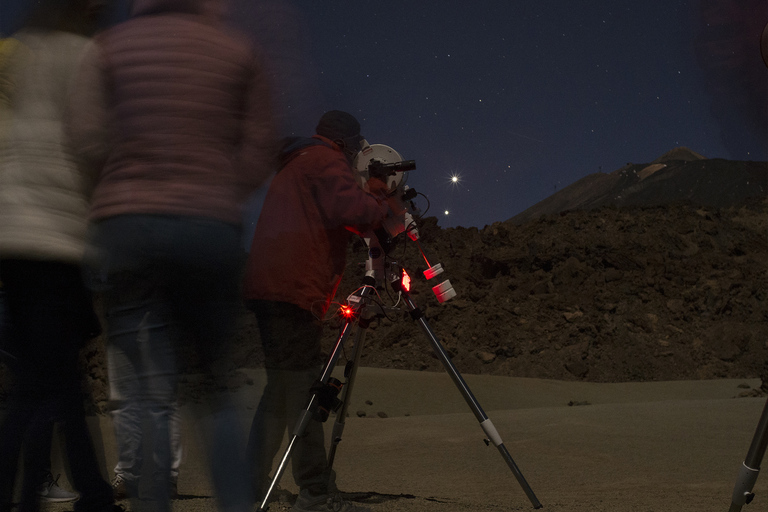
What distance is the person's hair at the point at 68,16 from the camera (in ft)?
Result: 6.18

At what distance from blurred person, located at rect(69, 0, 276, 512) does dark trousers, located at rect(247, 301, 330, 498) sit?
2.67 feet

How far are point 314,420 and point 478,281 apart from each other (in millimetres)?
13455

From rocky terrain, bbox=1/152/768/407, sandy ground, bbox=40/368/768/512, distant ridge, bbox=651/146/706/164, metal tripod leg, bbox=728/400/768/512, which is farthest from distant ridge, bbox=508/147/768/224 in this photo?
metal tripod leg, bbox=728/400/768/512

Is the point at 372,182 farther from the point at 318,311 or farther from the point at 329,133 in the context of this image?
the point at 318,311

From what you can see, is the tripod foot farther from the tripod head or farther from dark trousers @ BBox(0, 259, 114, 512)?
dark trousers @ BBox(0, 259, 114, 512)

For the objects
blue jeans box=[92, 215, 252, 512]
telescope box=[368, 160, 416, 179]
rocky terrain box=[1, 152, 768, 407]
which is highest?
telescope box=[368, 160, 416, 179]

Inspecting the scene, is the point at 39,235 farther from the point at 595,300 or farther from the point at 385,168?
the point at 595,300

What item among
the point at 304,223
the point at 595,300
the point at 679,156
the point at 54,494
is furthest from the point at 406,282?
the point at 679,156

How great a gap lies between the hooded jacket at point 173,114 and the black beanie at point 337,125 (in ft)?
2.35

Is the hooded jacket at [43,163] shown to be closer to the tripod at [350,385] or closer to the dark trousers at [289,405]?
the dark trousers at [289,405]

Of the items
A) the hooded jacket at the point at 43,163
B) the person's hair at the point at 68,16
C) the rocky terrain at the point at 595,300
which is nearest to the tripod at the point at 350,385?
the hooded jacket at the point at 43,163

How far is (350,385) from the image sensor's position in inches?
122

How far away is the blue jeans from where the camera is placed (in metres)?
1.56

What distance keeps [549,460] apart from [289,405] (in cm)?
229
